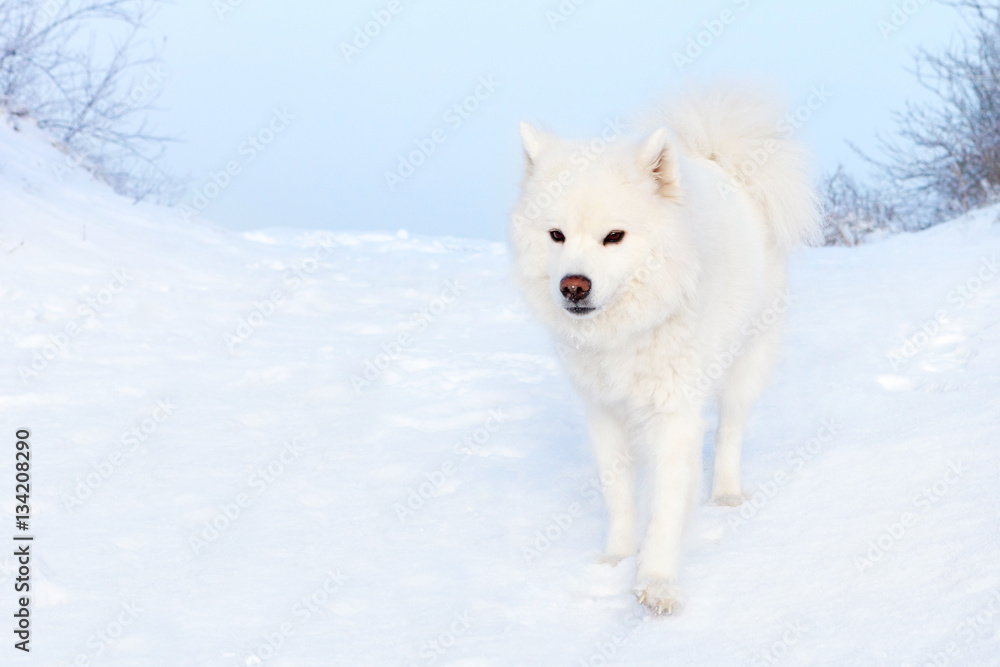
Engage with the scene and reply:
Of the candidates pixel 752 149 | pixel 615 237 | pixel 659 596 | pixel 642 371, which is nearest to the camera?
pixel 659 596

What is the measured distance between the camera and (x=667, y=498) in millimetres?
3555

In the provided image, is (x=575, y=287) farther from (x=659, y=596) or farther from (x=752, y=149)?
(x=752, y=149)

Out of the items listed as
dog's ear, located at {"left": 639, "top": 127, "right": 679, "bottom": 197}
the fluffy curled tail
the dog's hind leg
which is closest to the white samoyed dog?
dog's ear, located at {"left": 639, "top": 127, "right": 679, "bottom": 197}

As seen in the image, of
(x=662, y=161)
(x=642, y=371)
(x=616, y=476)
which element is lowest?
(x=616, y=476)

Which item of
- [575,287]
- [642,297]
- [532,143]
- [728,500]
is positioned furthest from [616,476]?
[532,143]

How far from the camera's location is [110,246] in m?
7.62

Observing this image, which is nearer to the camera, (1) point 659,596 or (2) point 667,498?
(1) point 659,596

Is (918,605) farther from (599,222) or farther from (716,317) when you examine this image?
(599,222)

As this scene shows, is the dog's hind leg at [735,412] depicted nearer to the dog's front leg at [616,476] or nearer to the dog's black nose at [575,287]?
the dog's front leg at [616,476]

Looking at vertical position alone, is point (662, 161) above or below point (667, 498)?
above

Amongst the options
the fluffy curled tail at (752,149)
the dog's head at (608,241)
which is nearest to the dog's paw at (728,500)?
the dog's head at (608,241)

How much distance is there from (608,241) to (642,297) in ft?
0.84

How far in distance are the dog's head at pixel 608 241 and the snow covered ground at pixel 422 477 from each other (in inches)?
40.3

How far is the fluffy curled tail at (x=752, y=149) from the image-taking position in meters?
4.52
